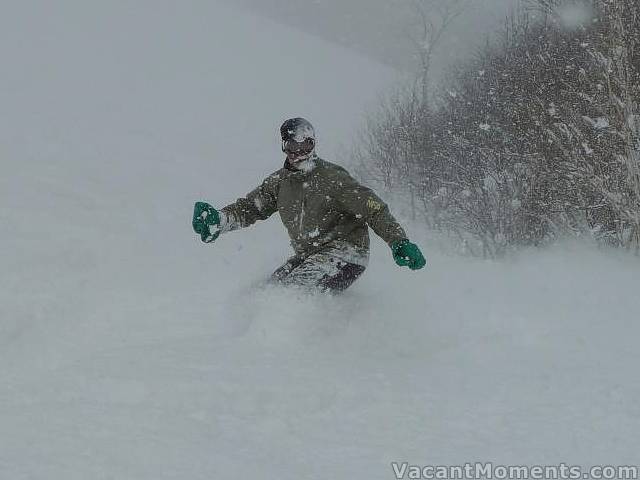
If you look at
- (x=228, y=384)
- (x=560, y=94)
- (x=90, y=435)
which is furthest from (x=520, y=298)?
(x=560, y=94)

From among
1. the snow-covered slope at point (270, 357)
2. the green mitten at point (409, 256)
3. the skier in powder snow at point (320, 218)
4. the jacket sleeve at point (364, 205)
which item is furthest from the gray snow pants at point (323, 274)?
the green mitten at point (409, 256)

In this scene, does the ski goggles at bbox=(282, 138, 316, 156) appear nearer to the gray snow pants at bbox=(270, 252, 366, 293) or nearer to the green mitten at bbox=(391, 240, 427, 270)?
the gray snow pants at bbox=(270, 252, 366, 293)

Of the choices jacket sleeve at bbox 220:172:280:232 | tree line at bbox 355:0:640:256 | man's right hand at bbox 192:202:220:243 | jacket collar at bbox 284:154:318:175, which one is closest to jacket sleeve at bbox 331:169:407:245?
jacket collar at bbox 284:154:318:175

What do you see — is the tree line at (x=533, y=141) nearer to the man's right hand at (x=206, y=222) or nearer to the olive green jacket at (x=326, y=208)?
the olive green jacket at (x=326, y=208)

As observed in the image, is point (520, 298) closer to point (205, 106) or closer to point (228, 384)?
point (228, 384)

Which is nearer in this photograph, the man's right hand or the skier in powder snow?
the skier in powder snow

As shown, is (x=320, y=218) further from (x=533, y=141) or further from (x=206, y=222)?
(x=533, y=141)

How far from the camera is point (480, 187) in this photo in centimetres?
1185

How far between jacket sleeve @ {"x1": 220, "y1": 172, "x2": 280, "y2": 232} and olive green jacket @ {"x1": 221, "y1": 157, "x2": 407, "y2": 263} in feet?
0.51

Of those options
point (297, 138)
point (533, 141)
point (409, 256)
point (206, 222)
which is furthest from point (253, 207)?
point (533, 141)

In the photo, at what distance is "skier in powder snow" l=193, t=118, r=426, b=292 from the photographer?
4.10m

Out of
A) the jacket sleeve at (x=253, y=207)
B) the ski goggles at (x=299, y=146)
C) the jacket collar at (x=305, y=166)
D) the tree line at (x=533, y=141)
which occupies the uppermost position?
the tree line at (x=533, y=141)

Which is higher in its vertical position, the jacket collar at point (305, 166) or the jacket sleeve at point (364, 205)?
the jacket collar at point (305, 166)

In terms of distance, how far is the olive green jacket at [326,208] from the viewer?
412cm
